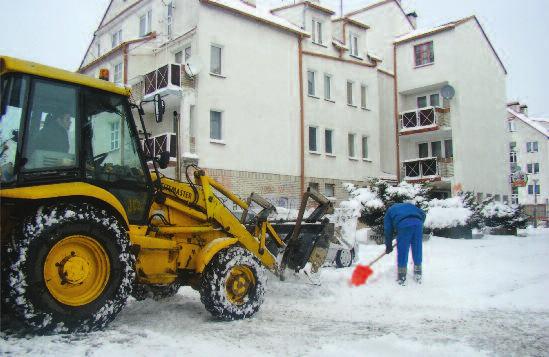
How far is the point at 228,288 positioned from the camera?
609 centimetres

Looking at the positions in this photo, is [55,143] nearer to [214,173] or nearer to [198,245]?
[198,245]

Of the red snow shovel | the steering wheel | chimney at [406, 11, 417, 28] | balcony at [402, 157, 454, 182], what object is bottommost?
the red snow shovel

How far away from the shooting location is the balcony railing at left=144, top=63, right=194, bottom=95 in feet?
66.6

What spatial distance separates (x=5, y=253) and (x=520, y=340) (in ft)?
15.9

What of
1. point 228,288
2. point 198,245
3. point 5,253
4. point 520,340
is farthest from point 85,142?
point 520,340

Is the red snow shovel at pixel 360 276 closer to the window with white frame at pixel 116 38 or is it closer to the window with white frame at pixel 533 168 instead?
the window with white frame at pixel 116 38

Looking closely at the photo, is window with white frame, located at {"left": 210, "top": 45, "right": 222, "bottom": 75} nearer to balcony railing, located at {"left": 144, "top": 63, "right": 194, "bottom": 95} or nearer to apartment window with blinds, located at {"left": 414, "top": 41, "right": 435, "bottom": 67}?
balcony railing, located at {"left": 144, "top": 63, "right": 194, "bottom": 95}

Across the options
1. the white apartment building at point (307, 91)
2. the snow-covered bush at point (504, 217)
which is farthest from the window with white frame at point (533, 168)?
the snow-covered bush at point (504, 217)

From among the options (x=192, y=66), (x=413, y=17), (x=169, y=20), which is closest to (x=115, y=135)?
(x=192, y=66)

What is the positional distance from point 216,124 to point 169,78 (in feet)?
9.60

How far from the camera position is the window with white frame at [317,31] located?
27.2m

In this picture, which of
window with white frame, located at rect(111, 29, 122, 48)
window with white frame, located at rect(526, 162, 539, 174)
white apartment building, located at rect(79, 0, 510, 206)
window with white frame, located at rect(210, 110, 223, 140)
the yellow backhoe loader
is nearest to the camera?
the yellow backhoe loader

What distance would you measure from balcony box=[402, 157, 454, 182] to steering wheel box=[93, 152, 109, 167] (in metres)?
24.6

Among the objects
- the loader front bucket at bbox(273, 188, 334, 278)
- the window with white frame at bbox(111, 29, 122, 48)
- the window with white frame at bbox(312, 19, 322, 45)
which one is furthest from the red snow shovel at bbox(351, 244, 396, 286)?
the window with white frame at bbox(111, 29, 122, 48)
